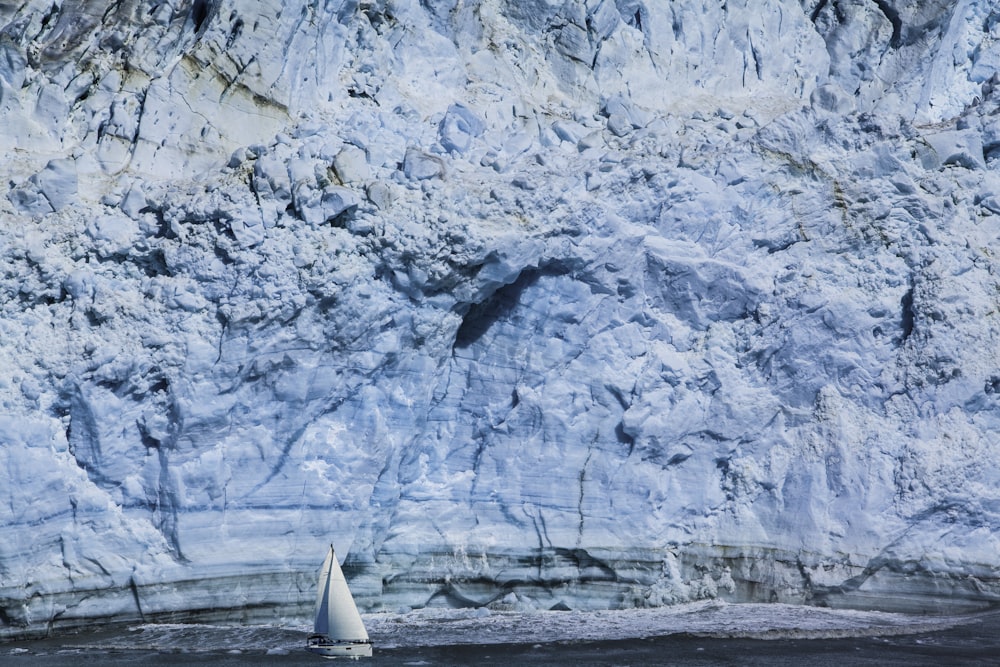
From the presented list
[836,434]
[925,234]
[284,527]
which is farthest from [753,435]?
[284,527]

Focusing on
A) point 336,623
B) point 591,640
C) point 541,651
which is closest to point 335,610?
point 336,623

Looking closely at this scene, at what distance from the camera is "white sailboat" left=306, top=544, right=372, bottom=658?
13891 millimetres

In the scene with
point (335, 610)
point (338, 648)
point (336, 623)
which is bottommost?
point (338, 648)

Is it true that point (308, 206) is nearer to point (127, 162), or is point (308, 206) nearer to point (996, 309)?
point (127, 162)

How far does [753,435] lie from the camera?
16.7 m

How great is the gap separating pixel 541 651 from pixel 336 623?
2.20 meters

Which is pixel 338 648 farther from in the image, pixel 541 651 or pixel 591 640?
pixel 591 640

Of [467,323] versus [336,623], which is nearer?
[336,623]

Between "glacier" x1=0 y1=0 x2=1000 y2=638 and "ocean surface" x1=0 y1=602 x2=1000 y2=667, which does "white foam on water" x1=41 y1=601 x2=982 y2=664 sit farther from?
"glacier" x1=0 y1=0 x2=1000 y2=638

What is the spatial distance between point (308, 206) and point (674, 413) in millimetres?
5063

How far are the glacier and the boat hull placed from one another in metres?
1.37

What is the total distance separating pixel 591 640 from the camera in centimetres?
1478

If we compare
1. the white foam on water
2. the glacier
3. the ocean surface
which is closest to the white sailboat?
the ocean surface

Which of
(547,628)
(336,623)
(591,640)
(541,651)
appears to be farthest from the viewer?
(547,628)
